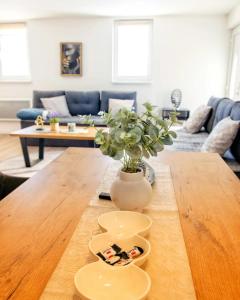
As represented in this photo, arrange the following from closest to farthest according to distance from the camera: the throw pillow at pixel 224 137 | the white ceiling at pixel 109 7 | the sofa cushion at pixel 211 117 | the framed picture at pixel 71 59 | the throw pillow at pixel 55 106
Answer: the throw pillow at pixel 224 137 < the sofa cushion at pixel 211 117 < the white ceiling at pixel 109 7 < the throw pillow at pixel 55 106 < the framed picture at pixel 71 59

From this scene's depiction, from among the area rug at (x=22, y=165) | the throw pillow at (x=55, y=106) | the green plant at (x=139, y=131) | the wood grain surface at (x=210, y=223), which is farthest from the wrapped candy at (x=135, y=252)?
the throw pillow at (x=55, y=106)

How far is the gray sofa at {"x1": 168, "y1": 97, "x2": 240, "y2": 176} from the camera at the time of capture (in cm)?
234

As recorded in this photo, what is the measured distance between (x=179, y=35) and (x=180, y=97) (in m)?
1.10

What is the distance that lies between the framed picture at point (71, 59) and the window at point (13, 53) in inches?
30.8

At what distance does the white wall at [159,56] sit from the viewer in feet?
15.8

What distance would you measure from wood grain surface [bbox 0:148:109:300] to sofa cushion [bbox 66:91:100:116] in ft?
11.7

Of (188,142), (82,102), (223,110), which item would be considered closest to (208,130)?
(223,110)

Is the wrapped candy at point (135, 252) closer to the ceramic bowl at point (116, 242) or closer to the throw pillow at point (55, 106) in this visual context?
the ceramic bowl at point (116, 242)

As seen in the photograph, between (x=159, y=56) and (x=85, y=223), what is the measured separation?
460cm

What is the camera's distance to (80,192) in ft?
3.72

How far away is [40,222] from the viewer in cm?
90

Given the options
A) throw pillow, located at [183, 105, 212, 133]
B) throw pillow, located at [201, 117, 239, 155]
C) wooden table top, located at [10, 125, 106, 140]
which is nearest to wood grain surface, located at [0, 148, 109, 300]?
throw pillow, located at [201, 117, 239, 155]

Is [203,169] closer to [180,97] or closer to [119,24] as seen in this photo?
[180,97]

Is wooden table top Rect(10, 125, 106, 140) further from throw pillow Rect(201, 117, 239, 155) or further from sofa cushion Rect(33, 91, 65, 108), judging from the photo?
sofa cushion Rect(33, 91, 65, 108)
